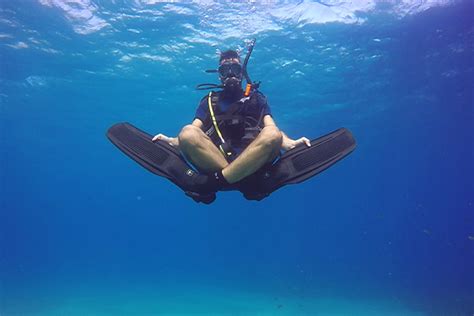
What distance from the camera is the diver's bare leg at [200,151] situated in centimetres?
527

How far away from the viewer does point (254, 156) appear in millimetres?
5176

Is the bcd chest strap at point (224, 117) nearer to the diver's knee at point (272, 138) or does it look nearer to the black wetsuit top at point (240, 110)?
the black wetsuit top at point (240, 110)

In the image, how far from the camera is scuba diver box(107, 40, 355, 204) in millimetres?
5328

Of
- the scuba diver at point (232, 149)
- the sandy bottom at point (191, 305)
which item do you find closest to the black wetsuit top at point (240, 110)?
the scuba diver at point (232, 149)

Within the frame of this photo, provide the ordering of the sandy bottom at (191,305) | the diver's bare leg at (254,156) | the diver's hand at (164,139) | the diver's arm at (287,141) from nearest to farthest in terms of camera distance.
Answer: the diver's bare leg at (254,156) → the diver's arm at (287,141) → the diver's hand at (164,139) → the sandy bottom at (191,305)

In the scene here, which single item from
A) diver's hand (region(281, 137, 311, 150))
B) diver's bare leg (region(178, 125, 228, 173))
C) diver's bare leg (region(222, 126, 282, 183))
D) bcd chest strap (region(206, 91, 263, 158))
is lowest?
diver's bare leg (region(222, 126, 282, 183))

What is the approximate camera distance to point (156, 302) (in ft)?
77.0

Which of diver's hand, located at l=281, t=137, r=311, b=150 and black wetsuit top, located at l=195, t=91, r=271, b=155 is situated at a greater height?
black wetsuit top, located at l=195, t=91, r=271, b=155

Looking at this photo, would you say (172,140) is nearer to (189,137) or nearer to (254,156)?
(189,137)

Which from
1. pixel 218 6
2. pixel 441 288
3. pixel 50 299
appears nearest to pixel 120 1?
pixel 218 6

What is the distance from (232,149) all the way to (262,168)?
0.59 meters

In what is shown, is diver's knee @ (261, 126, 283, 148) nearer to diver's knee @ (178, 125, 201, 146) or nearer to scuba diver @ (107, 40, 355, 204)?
scuba diver @ (107, 40, 355, 204)

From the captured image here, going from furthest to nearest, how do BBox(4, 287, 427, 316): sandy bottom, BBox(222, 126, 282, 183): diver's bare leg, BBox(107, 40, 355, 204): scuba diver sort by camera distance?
1. BBox(4, 287, 427, 316): sandy bottom
2. BBox(107, 40, 355, 204): scuba diver
3. BBox(222, 126, 282, 183): diver's bare leg

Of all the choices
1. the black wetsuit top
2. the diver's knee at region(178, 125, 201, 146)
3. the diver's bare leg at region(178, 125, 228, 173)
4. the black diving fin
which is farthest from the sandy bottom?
the diver's knee at region(178, 125, 201, 146)
